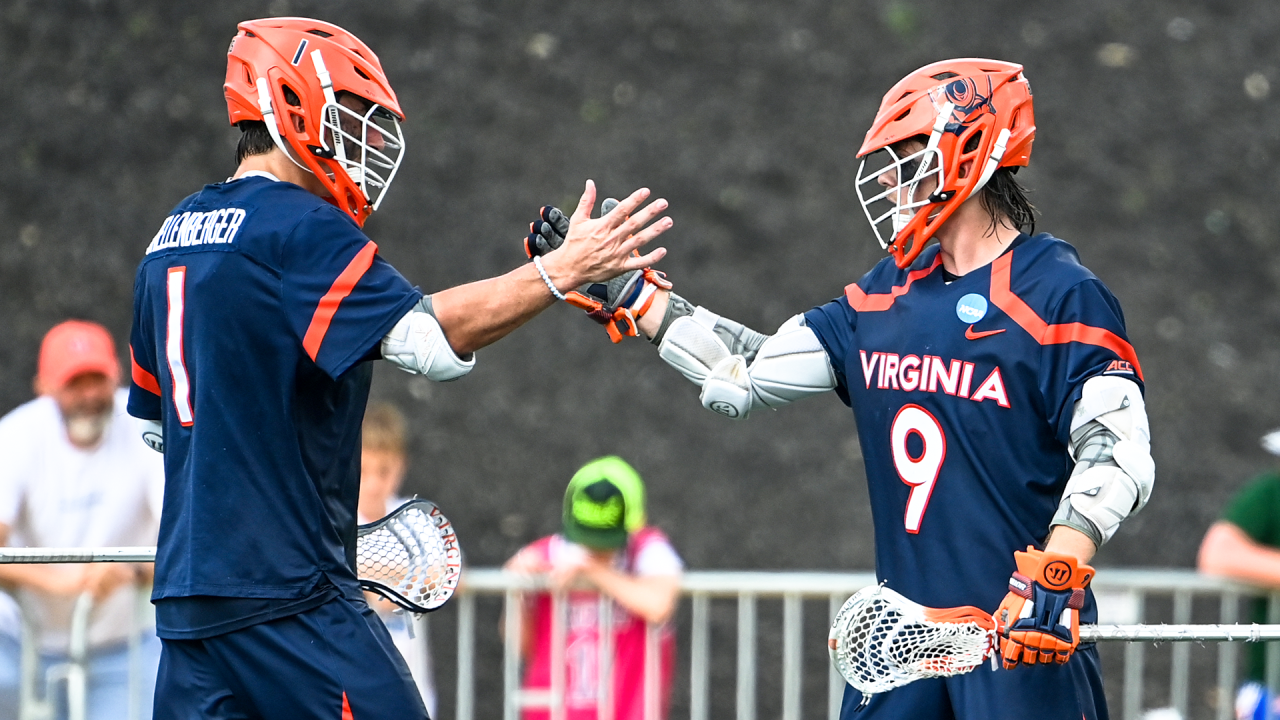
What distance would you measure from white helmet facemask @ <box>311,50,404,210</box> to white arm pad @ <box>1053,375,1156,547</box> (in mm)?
1702

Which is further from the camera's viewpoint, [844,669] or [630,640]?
[630,640]

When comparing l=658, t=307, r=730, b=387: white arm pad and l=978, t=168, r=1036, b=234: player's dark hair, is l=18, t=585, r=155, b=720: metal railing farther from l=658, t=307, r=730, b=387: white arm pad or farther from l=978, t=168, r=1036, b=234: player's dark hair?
l=978, t=168, r=1036, b=234: player's dark hair

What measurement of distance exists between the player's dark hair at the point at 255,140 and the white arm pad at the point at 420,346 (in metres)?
0.63

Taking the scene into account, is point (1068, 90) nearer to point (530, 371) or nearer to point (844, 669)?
point (530, 371)

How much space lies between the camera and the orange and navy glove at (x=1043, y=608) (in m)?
3.22

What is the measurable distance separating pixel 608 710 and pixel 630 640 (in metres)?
0.30

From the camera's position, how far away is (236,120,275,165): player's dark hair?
365cm

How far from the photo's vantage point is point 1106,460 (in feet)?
11.0

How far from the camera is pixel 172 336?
3.43 meters

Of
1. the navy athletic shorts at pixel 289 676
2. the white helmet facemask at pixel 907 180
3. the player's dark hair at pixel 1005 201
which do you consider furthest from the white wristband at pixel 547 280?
the player's dark hair at pixel 1005 201

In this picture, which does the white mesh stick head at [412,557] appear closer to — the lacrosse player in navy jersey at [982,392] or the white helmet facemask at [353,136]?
the lacrosse player in navy jersey at [982,392]

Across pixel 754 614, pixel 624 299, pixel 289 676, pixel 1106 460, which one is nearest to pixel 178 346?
pixel 289 676

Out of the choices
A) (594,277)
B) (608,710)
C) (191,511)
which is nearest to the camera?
(191,511)

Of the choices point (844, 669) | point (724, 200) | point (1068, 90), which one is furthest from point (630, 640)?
point (1068, 90)
